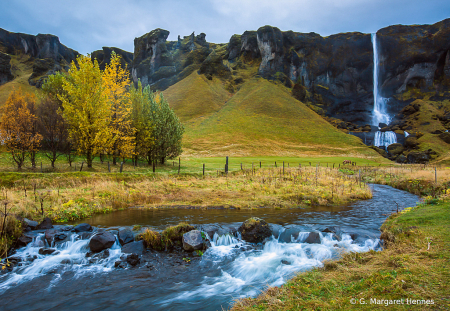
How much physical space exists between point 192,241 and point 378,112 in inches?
5581

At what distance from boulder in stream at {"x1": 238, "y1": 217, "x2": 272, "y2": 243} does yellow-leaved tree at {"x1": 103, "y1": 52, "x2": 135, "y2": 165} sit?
876 inches

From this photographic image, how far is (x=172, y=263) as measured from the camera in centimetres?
904

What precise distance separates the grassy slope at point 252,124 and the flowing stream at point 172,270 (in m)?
57.2

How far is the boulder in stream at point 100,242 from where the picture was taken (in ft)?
32.4

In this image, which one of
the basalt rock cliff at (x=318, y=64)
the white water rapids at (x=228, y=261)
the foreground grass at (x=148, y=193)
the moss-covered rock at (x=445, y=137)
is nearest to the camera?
the white water rapids at (x=228, y=261)

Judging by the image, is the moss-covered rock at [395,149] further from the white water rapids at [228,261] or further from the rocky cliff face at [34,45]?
the rocky cliff face at [34,45]

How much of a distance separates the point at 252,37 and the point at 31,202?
170 metres

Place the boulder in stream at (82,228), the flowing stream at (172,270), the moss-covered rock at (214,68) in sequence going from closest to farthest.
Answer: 1. the flowing stream at (172,270)
2. the boulder in stream at (82,228)
3. the moss-covered rock at (214,68)

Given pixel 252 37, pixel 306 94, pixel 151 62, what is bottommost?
pixel 306 94

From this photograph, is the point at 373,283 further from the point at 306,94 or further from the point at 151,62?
the point at 151,62

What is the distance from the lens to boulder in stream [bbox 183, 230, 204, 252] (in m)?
10.0

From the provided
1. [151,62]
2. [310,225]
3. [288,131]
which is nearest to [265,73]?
[288,131]

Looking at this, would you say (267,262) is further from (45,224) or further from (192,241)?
(45,224)

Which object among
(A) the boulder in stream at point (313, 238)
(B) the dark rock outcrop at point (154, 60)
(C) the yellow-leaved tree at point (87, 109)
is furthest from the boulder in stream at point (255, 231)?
(B) the dark rock outcrop at point (154, 60)
